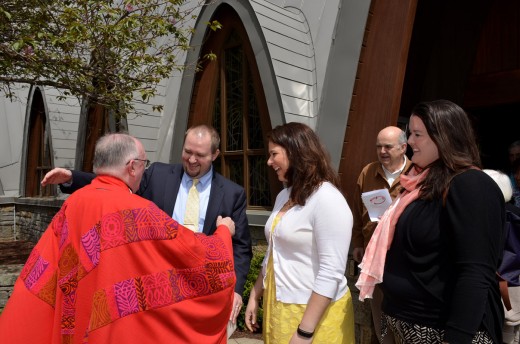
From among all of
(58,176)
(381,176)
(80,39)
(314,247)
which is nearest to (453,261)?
(314,247)

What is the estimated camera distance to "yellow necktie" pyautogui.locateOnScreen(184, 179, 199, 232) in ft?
10.2

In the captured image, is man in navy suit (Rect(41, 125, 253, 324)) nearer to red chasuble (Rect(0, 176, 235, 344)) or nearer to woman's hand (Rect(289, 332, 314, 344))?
red chasuble (Rect(0, 176, 235, 344))

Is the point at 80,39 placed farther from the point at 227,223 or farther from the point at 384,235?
the point at 384,235

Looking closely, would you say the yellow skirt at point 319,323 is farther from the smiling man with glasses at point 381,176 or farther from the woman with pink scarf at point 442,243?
the smiling man with glasses at point 381,176

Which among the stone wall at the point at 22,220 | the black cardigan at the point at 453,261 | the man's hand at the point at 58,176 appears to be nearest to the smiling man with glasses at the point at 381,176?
the black cardigan at the point at 453,261

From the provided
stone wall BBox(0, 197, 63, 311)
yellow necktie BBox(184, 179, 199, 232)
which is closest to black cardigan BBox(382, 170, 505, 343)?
yellow necktie BBox(184, 179, 199, 232)

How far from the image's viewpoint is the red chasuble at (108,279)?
2121 millimetres

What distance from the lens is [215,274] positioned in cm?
242

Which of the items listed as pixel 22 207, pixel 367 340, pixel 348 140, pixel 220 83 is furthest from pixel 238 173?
pixel 22 207

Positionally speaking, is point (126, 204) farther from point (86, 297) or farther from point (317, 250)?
point (317, 250)

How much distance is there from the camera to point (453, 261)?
1.74m

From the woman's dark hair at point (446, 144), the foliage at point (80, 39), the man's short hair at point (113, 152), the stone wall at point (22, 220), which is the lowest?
the stone wall at point (22, 220)

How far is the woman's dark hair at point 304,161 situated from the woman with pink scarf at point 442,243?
0.43m

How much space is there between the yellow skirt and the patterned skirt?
0.96ft
